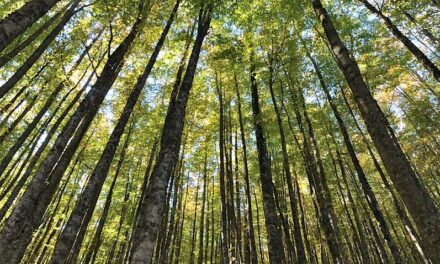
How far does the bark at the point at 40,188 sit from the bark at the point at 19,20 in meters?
4.05

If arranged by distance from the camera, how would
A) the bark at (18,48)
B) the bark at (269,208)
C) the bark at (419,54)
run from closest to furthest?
the bark at (269,208)
the bark at (18,48)
the bark at (419,54)

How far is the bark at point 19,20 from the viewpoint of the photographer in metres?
3.84

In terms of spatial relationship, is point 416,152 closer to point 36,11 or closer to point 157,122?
point 157,122

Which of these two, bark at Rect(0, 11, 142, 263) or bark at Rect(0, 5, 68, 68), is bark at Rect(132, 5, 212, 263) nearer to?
bark at Rect(0, 11, 142, 263)

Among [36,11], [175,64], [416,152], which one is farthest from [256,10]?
[416,152]

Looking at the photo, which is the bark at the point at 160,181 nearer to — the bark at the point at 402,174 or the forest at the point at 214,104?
the forest at the point at 214,104

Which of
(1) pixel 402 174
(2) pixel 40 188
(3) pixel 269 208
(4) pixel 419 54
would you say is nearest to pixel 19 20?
A: (2) pixel 40 188

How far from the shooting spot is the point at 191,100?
1647 cm

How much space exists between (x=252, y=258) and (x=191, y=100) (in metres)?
8.78

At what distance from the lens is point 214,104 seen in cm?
1803

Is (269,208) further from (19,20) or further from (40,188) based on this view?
(19,20)

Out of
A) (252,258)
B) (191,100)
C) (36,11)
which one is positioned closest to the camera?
(36,11)

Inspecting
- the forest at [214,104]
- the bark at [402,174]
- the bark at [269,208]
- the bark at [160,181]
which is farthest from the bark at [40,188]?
the bark at [402,174]

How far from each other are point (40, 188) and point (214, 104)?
12.2 metres
